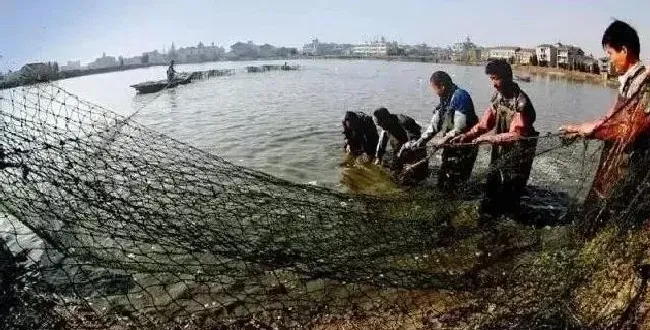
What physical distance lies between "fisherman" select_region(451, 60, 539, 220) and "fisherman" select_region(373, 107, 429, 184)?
76.6 inches

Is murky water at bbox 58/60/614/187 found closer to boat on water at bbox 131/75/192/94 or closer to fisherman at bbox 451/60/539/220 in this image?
boat on water at bbox 131/75/192/94

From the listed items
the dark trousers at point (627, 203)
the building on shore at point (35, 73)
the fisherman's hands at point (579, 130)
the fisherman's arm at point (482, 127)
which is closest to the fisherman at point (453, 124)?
the fisherman's arm at point (482, 127)

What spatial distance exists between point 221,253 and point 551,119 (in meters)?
25.7

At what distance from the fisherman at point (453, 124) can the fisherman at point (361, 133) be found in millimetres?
3751

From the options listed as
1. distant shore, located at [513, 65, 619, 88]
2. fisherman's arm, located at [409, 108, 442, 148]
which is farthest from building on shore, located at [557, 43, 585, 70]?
fisherman's arm, located at [409, 108, 442, 148]

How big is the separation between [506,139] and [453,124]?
2.03 m

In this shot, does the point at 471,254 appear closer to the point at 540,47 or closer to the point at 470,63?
the point at 540,47

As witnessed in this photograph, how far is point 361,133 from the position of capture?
40.5 feet

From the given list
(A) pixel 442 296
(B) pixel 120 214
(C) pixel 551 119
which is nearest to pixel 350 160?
(A) pixel 442 296

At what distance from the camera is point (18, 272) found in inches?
191

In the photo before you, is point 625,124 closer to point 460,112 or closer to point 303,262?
point 303,262

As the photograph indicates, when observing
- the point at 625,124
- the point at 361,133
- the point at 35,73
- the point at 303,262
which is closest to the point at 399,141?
the point at 361,133

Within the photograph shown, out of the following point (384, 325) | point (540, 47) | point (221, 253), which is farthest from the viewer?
point (540, 47)

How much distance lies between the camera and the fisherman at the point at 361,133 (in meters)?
12.1
